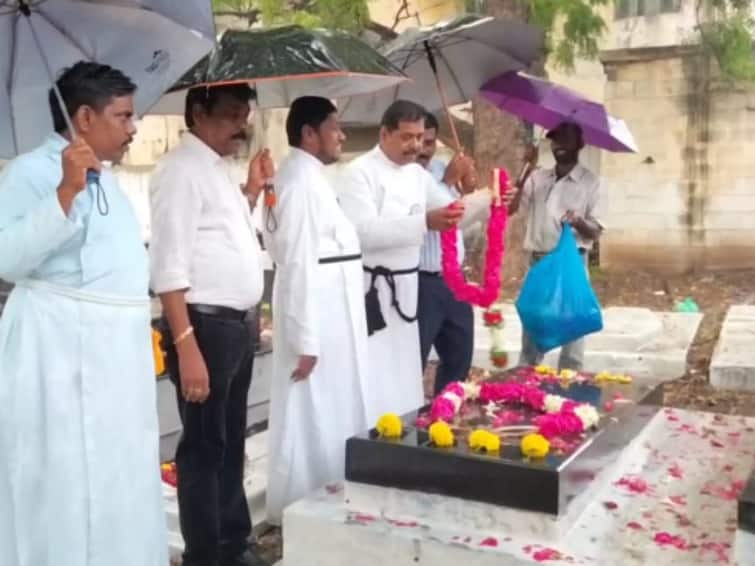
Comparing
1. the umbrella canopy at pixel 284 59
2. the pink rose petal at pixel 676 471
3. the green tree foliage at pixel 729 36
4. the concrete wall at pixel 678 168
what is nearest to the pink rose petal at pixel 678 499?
the pink rose petal at pixel 676 471

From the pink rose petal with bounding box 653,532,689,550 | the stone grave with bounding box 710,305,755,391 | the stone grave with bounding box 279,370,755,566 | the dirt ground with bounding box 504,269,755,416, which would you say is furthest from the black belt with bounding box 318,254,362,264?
the stone grave with bounding box 710,305,755,391

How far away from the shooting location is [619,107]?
11.9 metres

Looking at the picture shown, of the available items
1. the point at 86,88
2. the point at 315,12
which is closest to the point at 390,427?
the point at 86,88

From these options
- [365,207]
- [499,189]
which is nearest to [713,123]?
[499,189]

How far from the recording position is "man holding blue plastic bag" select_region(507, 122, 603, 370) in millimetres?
5211

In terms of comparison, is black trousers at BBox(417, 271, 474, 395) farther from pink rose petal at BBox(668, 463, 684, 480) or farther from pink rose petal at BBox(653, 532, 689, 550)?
pink rose petal at BBox(653, 532, 689, 550)

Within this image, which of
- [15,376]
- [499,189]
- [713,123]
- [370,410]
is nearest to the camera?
[15,376]

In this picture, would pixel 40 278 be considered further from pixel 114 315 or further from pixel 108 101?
pixel 108 101

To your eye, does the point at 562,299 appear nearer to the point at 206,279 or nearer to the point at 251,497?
the point at 251,497

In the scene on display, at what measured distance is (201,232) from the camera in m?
3.32

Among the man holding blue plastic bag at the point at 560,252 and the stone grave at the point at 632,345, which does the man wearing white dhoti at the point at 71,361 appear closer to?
the man holding blue plastic bag at the point at 560,252

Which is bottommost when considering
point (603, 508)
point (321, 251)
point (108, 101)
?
point (603, 508)

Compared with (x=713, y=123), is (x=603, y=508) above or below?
below

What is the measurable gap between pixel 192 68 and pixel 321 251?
93cm
